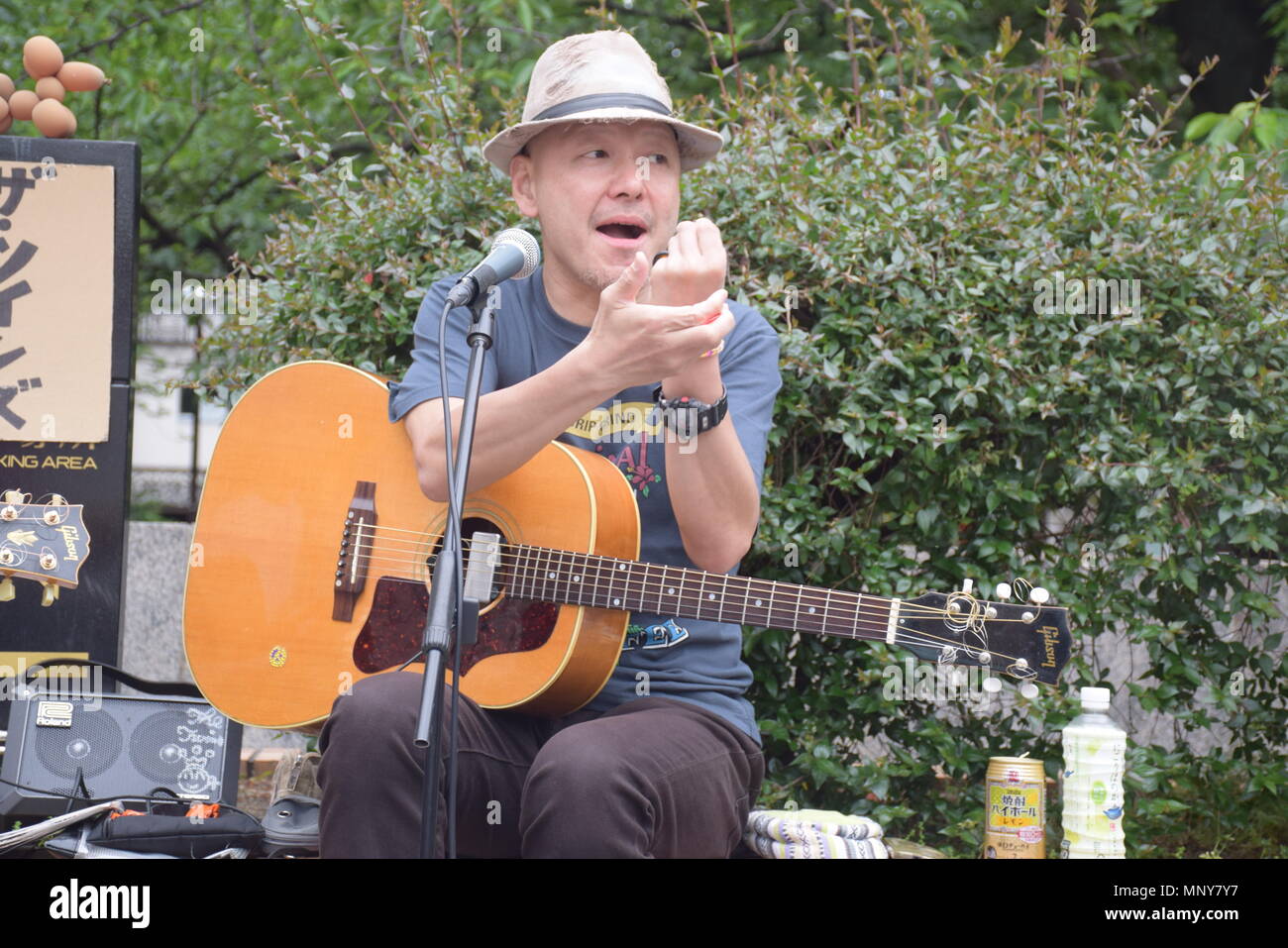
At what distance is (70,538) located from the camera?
3551mm

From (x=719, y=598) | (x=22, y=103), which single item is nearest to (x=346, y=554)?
(x=719, y=598)

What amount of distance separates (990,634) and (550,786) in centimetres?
93

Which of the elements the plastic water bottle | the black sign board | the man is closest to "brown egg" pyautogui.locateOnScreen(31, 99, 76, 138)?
the black sign board

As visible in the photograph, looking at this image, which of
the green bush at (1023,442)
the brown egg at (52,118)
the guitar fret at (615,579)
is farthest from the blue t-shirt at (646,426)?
the brown egg at (52,118)

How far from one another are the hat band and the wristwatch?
68 centimetres

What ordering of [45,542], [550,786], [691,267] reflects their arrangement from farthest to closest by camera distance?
[45,542] < [550,786] < [691,267]

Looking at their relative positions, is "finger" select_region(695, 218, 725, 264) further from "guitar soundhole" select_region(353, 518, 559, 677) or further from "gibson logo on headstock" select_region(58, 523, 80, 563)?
"gibson logo on headstock" select_region(58, 523, 80, 563)

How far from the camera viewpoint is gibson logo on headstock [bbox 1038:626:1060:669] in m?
2.44

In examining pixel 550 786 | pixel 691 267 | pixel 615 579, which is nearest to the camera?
pixel 691 267

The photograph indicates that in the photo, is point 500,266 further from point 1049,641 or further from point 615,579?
point 1049,641

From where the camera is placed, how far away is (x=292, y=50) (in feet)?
22.1
